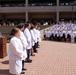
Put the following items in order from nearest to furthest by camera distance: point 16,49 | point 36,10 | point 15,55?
1. point 16,49
2. point 15,55
3. point 36,10

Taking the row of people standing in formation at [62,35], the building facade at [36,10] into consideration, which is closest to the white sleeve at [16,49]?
→ the row of people standing in formation at [62,35]

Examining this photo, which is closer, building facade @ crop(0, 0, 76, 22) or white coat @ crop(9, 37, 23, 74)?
white coat @ crop(9, 37, 23, 74)

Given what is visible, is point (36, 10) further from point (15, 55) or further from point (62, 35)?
point (15, 55)

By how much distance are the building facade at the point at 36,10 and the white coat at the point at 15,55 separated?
55.1m

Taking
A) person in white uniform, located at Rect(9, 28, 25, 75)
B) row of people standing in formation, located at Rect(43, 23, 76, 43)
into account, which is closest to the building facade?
row of people standing in formation, located at Rect(43, 23, 76, 43)

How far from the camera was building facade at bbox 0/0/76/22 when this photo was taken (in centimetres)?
6322

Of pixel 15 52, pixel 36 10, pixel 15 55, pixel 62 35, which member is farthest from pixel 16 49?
pixel 36 10

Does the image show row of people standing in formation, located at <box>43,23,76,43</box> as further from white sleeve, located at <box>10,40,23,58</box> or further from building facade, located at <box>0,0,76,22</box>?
building facade, located at <box>0,0,76,22</box>

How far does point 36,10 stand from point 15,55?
56.3 m

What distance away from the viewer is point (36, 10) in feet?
208

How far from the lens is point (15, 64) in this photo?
754 centimetres

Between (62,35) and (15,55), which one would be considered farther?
(62,35)

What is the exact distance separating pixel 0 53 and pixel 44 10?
163 ft

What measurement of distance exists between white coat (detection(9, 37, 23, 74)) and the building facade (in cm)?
5510
